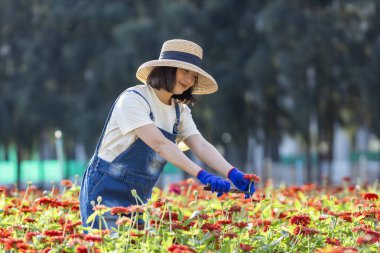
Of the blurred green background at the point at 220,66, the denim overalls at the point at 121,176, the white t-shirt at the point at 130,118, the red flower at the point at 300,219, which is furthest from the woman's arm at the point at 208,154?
the blurred green background at the point at 220,66

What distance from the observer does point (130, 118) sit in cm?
452

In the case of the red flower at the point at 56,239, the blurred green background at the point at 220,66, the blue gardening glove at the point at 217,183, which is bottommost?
the red flower at the point at 56,239

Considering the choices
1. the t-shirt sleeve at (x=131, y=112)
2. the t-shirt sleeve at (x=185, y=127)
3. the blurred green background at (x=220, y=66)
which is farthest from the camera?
the blurred green background at (x=220, y=66)

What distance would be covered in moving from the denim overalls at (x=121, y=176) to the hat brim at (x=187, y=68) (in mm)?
218

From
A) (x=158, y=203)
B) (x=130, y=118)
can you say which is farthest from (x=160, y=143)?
(x=158, y=203)

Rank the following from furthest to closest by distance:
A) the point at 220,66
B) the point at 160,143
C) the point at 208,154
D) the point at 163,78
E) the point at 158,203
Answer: the point at 220,66
the point at 208,154
the point at 163,78
the point at 160,143
the point at 158,203

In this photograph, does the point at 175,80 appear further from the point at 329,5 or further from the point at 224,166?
the point at 329,5

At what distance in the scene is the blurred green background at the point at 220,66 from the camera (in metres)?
21.3

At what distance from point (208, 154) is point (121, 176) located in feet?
1.66

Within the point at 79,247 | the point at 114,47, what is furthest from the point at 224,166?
the point at 114,47

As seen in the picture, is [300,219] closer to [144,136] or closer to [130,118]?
[144,136]

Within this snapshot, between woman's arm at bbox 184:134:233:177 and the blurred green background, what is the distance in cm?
1506

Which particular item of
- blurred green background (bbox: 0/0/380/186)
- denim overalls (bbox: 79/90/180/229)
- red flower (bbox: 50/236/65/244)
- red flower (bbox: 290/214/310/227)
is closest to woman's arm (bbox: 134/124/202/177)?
denim overalls (bbox: 79/90/180/229)

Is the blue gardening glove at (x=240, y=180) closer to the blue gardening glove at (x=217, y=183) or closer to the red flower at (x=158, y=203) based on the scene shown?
the blue gardening glove at (x=217, y=183)
